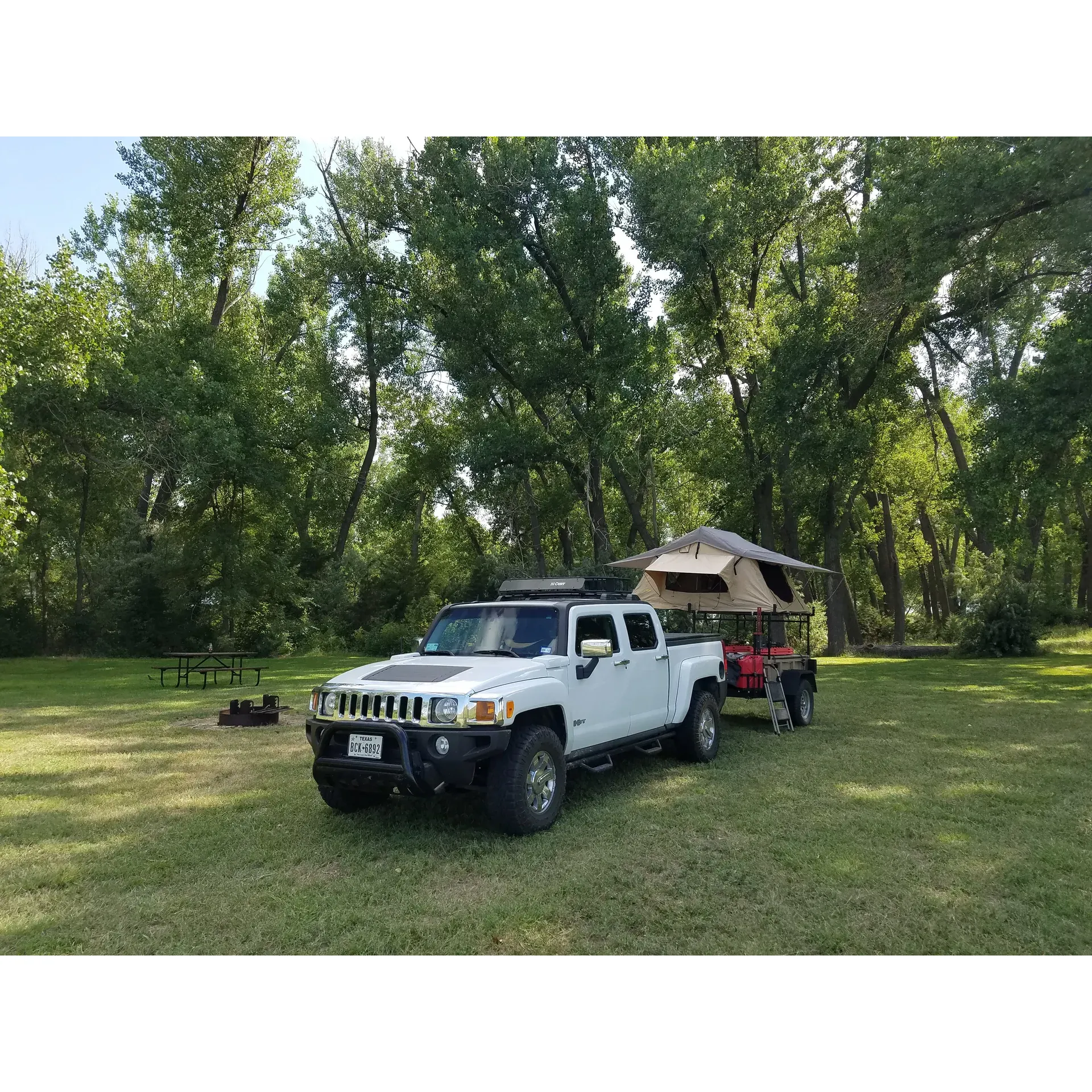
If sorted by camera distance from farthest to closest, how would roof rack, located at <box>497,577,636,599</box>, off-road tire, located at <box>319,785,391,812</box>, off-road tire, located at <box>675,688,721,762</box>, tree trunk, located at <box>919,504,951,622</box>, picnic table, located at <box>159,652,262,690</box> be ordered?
tree trunk, located at <box>919,504,951,622</box>, picnic table, located at <box>159,652,262,690</box>, off-road tire, located at <box>675,688,721,762</box>, roof rack, located at <box>497,577,636,599</box>, off-road tire, located at <box>319,785,391,812</box>

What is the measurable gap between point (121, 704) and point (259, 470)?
544 inches

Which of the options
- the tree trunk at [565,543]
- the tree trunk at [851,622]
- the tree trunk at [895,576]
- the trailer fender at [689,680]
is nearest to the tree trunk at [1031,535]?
the tree trunk at [895,576]

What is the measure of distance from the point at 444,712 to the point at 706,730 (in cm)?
425

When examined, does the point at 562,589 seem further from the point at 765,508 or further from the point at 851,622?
the point at 851,622

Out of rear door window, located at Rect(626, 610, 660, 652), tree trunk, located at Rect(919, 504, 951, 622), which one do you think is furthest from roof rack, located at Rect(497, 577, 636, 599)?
tree trunk, located at Rect(919, 504, 951, 622)

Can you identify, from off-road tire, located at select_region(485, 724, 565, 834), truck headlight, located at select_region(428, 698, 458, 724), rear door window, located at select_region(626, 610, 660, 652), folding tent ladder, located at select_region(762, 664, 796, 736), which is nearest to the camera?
truck headlight, located at select_region(428, 698, 458, 724)

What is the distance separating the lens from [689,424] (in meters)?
27.9

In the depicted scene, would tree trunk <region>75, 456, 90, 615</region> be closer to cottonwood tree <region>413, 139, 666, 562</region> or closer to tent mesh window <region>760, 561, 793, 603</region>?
cottonwood tree <region>413, 139, 666, 562</region>

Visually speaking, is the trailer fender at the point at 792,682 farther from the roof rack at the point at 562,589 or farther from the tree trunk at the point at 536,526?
the tree trunk at the point at 536,526

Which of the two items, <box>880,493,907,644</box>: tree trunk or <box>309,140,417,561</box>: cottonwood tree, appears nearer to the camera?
<box>309,140,417,561</box>: cottonwood tree

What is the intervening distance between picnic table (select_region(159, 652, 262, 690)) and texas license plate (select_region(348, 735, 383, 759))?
10.5 m

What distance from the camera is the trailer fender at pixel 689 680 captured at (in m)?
8.05

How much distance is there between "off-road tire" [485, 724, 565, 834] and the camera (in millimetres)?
5555

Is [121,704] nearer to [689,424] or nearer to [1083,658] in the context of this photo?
[689,424]
